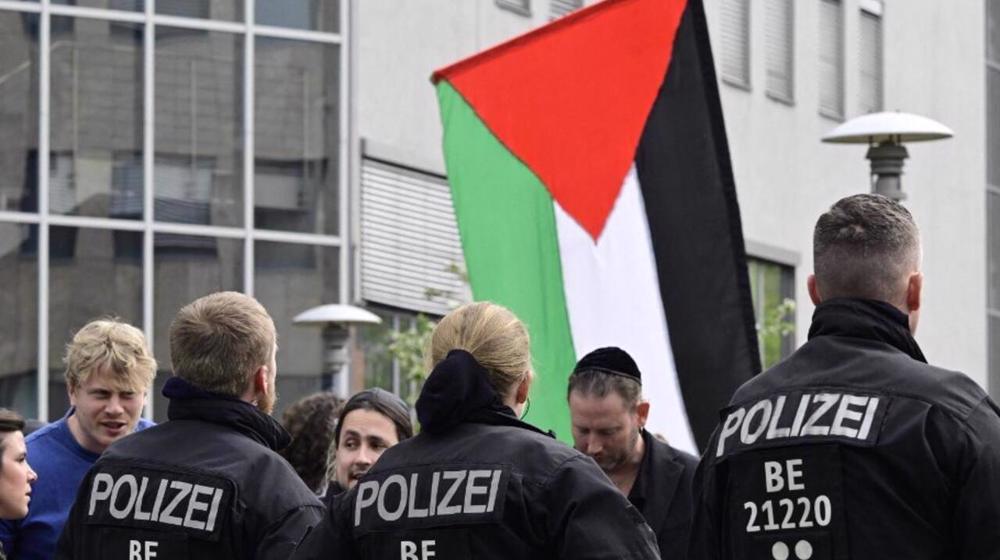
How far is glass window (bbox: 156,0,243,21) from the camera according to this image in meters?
28.4

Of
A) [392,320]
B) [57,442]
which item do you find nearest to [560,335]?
[57,442]

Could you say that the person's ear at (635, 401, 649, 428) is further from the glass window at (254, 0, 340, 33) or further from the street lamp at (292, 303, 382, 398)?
the glass window at (254, 0, 340, 33)

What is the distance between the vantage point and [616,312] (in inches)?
399

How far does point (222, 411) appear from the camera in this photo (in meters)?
6.78

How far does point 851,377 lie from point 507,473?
850mm

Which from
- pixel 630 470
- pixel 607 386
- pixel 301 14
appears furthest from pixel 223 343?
pixel 301 14

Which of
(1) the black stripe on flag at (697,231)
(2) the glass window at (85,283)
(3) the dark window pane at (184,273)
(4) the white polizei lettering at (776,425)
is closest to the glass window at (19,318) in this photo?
(2) the glass window at (85,283)

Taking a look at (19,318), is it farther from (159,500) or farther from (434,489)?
(434,489)

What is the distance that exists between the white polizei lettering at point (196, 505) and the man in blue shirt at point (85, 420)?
156 cm

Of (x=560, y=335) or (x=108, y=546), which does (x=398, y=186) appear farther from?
(x=108, y=546)

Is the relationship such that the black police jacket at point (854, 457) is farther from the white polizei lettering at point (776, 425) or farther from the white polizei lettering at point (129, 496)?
the white polizei lettering at point (129, 496)

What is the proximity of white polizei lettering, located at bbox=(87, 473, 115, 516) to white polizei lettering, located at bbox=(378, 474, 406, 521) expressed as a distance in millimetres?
819

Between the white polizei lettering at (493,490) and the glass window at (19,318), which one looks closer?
the white polizei lettering at (493,490)

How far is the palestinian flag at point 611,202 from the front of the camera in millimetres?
9828
